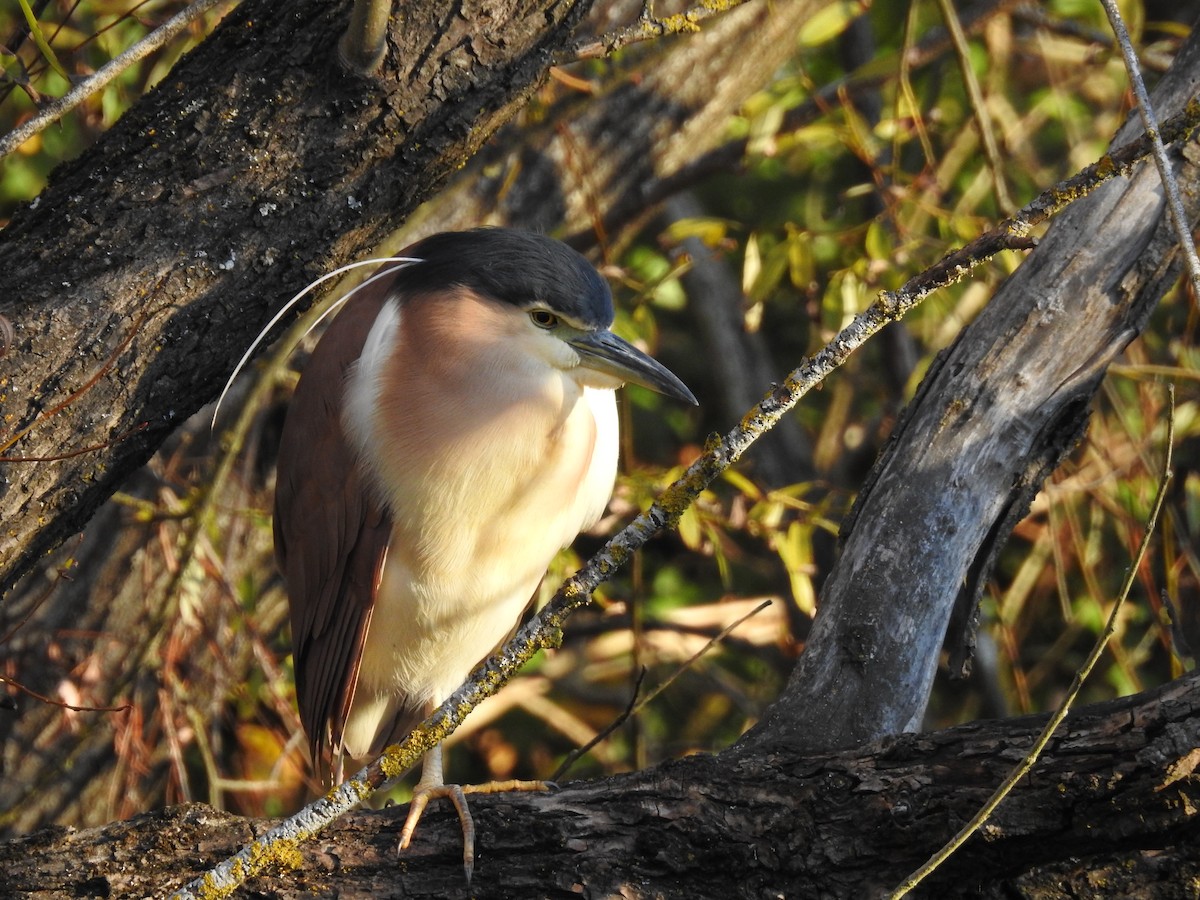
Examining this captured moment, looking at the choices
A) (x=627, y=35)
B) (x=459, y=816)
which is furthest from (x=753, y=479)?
(x=459, y=816)

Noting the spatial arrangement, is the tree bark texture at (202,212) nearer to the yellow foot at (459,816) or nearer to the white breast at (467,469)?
the white breast at (467,469)

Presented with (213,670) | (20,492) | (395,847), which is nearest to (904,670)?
(395,847)

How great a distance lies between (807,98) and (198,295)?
1769 mm

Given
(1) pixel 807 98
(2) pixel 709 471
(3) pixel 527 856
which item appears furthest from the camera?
(1) pixel 807 98

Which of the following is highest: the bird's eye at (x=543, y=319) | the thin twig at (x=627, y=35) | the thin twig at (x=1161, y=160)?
the thin twig at (x=627, y=35)

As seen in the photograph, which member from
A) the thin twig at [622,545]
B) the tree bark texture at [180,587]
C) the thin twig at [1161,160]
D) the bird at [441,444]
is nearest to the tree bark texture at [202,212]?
the bird at [441,444]

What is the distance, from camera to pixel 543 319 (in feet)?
6.22

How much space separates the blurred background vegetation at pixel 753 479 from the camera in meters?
2.48

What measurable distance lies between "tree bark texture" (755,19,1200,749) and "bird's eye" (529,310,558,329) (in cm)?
54

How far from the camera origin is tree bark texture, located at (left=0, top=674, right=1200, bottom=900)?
1.19 metres

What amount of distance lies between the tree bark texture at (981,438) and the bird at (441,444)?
13.9 inches

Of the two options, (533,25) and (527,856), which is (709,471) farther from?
(533,25)

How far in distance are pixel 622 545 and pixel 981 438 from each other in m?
0.66

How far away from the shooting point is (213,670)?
258cm
